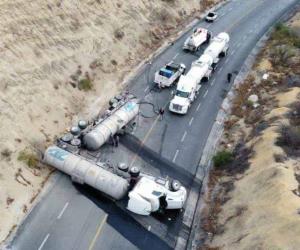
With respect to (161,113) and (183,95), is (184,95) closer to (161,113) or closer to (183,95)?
(183,95)

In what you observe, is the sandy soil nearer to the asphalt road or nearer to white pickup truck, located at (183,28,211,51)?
the asphalt road

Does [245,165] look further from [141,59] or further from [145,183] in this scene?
[141,59]

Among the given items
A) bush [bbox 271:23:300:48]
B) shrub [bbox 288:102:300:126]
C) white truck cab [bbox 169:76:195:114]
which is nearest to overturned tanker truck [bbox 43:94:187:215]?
white truck cab [bbox 169:76:195:114]

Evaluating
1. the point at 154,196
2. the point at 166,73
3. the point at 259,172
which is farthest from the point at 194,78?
the point at 154,196

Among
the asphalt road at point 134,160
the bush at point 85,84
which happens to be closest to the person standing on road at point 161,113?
the asphalt road at point 134,160

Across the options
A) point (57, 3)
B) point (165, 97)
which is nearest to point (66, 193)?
point (165, 97)

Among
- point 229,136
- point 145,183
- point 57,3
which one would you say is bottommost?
point 229,136
